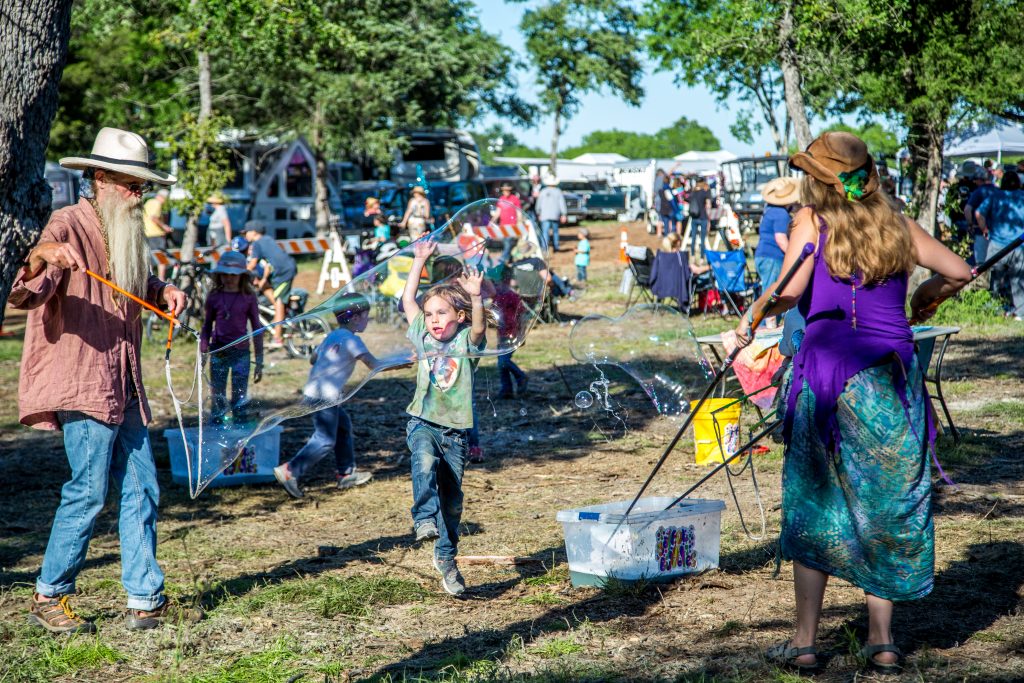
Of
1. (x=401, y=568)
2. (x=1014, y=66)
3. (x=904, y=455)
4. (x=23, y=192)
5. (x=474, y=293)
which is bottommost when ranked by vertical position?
(x=401, y=568)

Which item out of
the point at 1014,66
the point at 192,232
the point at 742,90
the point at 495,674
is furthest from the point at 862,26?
the point at 742,90

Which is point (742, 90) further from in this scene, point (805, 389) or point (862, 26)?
point (805, 389)

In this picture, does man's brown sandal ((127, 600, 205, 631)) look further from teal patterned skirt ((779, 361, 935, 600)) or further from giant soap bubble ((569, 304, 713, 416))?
giant soap bubble ((569, 304, 713, 416))

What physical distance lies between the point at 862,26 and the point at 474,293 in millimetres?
13884

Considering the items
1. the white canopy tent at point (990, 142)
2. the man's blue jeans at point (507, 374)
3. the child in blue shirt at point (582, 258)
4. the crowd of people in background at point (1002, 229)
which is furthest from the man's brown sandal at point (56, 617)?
the white canopy tent at point (990, 142)

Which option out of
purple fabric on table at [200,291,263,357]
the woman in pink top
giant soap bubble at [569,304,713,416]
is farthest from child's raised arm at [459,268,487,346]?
purple fabric on table at [200,291,263,357]

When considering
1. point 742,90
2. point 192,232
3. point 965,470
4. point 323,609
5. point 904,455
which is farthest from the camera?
point 742,90

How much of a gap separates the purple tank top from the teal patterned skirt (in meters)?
0.03

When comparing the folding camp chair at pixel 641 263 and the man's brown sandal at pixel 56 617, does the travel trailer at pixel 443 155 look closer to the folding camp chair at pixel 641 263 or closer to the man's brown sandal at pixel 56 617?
the folding camp chair at pixel 641 263

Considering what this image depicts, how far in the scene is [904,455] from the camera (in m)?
3.77

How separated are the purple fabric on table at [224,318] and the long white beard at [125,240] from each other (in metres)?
4.00

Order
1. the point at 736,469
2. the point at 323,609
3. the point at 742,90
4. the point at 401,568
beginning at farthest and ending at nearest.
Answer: the point at 742,90 → the point at 736,469 → the point at 401,568 → the point at 323,609

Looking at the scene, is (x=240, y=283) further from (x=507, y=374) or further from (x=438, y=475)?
(x=438, y=475)

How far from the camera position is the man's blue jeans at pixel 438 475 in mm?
5055
